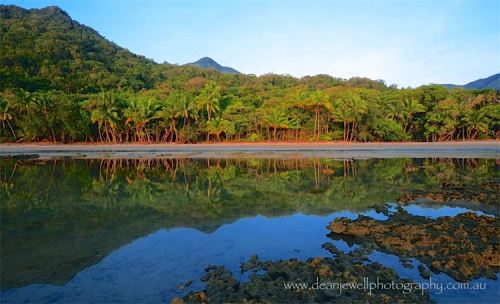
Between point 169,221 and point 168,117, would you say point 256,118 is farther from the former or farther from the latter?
point 169,221

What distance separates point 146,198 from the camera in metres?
17.3

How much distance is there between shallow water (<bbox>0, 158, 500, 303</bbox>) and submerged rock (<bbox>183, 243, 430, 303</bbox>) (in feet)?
1.82

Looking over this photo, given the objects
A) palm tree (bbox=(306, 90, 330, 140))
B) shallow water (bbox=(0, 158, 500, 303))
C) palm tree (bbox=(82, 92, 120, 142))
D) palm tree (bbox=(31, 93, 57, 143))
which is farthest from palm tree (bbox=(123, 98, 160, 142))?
shallow water (bbox=(0, 158, 500, 303))

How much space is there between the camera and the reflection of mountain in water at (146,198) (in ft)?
33.8

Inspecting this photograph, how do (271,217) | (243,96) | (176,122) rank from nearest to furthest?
(271,217)
(176,122)
(243,96)

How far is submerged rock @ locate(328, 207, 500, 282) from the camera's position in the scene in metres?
8.62

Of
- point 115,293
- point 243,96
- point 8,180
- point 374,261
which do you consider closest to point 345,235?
point 374,261

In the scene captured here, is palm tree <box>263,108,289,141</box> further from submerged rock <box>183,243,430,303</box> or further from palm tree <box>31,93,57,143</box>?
submerged rock <box>183,243,430,303</box>

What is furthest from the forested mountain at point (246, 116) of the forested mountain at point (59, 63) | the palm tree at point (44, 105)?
the forested mountain at point (59, 63)

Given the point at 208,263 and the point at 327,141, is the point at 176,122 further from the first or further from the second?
the point at 208,263

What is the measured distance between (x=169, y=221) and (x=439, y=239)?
901 cm

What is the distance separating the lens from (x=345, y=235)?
11.2m

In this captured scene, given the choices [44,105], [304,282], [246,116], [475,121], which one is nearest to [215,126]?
[246,116]

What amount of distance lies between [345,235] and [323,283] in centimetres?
409
